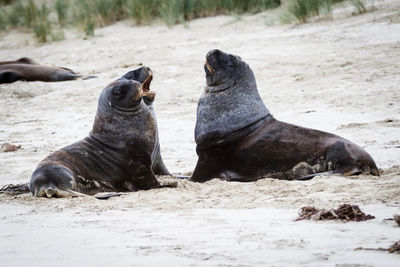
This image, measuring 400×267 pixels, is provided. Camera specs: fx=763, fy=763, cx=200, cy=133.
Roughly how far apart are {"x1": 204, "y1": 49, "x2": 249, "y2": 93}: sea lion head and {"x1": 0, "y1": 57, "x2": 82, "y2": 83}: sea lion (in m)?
5.54

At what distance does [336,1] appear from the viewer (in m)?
12.3

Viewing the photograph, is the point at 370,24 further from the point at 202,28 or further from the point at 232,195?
the point at 232,195

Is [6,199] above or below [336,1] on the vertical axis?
below

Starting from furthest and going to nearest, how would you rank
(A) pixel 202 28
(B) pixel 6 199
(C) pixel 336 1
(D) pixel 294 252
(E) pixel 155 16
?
(E) pixel 155 16 → (A) pixel 202 28 → (C) pixel 336 1 → (B) pixel 6 199 → (D) pixel 294 252

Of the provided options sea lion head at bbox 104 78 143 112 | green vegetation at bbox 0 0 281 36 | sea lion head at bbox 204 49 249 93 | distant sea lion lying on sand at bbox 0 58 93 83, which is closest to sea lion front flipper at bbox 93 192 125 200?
sea lion head at bbox 104 78 143 112

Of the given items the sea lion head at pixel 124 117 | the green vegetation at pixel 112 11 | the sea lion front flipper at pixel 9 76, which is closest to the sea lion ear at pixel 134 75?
the sea lion head at pixel 124 117

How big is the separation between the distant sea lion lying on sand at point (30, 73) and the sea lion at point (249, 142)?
570cm

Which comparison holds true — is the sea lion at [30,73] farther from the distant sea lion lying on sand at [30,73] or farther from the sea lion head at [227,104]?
the sea lion head at [227,104]

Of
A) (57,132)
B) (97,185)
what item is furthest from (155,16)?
(97,185)

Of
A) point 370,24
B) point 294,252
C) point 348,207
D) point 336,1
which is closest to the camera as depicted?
point 294,252

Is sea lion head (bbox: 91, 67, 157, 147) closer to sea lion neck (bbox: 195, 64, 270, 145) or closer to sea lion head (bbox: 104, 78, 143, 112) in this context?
sea lion head (bbox: 104, 78, 143, 112)

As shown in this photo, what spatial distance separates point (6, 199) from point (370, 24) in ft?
22.0

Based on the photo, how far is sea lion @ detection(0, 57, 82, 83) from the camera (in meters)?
11.8

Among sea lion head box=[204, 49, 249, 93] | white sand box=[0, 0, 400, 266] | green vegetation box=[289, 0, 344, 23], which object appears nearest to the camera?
white sand box=[0, 0, 400, 266]
